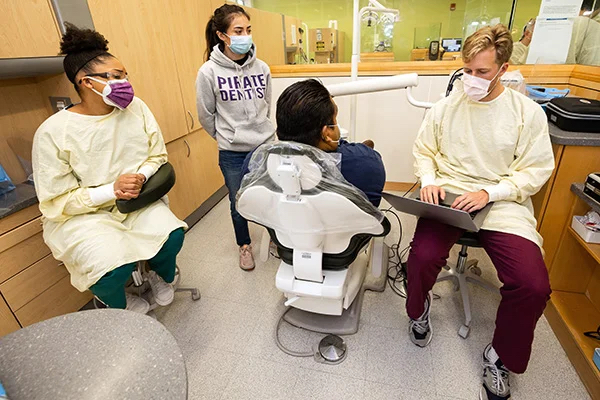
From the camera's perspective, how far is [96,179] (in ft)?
4.66

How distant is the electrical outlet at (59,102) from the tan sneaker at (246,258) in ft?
3.97

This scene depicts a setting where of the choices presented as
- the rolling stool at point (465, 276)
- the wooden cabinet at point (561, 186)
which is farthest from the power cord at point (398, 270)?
the wooden cabinet at point (561, 186)

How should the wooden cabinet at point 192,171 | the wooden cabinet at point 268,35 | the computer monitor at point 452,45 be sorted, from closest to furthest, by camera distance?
the wooden cabinet at point 192,171 → the wooden cabinet at point 268,35 → the computer monitor at point 452,45

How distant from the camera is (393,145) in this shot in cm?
280

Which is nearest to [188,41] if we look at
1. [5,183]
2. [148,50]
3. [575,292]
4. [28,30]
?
[148,50]

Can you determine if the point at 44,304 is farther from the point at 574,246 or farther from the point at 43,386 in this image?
the point at 574,246

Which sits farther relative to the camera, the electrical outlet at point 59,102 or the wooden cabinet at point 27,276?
the electrical outlet at point 59,102

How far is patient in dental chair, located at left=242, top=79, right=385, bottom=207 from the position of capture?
3.60ft

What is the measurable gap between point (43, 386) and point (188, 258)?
160cm

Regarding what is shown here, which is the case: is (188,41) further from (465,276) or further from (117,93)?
(465,276)

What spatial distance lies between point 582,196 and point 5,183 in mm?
2507

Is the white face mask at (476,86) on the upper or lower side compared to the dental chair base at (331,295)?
upper

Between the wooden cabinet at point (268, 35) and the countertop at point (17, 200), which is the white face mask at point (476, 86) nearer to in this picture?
the countertop at point (17, 200)

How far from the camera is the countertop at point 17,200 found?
1316 millimetres
